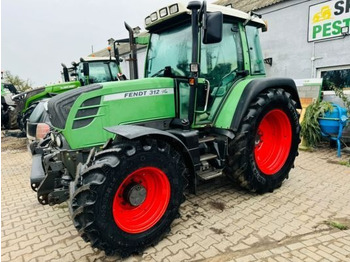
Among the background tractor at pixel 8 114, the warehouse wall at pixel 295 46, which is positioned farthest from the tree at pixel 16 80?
the warehouse wall at pixel 295 46

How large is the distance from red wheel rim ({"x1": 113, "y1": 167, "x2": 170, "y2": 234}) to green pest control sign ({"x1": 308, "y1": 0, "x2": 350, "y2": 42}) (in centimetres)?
658

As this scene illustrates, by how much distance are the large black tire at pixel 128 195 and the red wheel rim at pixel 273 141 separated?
1.73 metres

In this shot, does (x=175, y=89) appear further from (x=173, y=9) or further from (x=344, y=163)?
(x=344, y=163)

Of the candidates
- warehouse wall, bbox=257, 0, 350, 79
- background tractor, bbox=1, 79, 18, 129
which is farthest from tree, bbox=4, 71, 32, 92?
warehouse wall, bbox=257, 0, 350, 79

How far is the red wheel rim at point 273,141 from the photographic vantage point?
3.95 meters

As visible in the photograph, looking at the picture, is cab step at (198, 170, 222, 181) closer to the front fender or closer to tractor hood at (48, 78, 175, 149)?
the front fender

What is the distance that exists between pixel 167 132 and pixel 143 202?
74 cm

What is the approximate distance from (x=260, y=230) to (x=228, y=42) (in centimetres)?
233

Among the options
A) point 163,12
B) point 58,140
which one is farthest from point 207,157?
point 163,12

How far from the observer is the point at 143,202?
8.82 feet

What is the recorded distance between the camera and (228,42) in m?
3.53

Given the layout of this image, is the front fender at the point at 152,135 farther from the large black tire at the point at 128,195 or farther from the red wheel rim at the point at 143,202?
the red wheel rim at the point at 143,202

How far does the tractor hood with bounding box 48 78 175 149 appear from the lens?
2.73 meters

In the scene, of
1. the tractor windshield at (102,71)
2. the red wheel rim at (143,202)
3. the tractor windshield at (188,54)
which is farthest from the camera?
the tractor windshield at (102,71)
